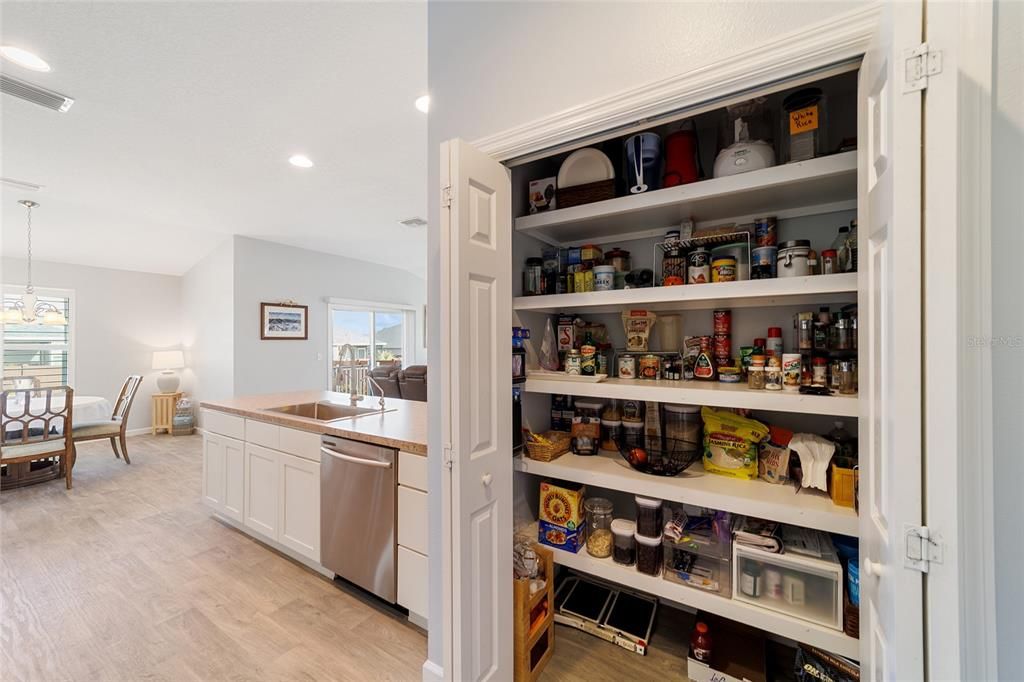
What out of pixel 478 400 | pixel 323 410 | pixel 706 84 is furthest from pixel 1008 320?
pixel 323 410

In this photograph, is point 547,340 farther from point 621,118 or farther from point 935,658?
point 935,658

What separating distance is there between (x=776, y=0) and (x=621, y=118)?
16.0 inches

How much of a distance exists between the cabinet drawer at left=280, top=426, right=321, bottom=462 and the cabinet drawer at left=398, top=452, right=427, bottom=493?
636mm

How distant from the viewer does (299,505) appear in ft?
7.43

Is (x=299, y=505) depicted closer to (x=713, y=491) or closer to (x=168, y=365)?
(x=713, y=491)

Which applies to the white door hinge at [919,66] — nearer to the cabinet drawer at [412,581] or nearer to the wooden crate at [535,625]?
the wooden crate at [535,625]

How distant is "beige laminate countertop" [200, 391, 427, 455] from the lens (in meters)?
1.90

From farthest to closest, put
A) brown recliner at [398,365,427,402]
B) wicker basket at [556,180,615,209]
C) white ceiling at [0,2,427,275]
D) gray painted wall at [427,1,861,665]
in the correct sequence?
brown recliner at [398,365,427,402], white ceiling at [0,2,427,275], wicker basket at [556,180,615,209], gray painted wall at [427,1,861,665]

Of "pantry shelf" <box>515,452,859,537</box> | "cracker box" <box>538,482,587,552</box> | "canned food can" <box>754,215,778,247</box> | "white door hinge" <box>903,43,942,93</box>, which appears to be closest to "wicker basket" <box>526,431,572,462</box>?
"pantry shelf" <box>515,452,859,537</box>

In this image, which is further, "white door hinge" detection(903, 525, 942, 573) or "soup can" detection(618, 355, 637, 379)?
"soup can" detection(618, 355, 637, 379)

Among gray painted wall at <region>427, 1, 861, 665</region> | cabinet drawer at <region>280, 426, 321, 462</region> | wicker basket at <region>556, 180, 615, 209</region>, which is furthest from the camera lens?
cabinet drawer at <region>280, 426, 321, 462</region>

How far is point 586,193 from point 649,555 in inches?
56.7

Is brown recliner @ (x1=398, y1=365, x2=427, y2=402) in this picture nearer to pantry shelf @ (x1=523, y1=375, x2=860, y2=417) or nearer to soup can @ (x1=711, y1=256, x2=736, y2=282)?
pantry shelf @ (x1=523, y1=375, x2=860, y2=417)

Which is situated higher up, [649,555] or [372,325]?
[372,325]
